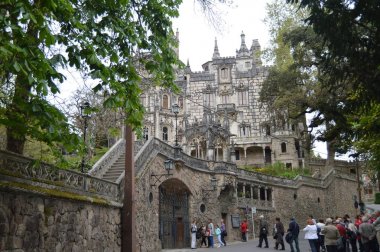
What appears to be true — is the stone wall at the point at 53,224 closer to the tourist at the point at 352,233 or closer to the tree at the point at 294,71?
the tourist at the point at 352,233

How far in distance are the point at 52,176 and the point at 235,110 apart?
46.8 meters

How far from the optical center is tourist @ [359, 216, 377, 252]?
14.1 m

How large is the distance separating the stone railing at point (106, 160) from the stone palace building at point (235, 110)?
2904 centimetres

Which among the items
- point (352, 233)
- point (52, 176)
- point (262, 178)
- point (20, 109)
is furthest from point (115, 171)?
point (262, 178)

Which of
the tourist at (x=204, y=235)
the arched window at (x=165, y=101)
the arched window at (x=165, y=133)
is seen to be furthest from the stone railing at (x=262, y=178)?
the arched window at (x=165, y=101)

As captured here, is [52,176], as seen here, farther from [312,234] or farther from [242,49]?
[242,49]

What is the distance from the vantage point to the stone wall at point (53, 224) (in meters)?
9.88

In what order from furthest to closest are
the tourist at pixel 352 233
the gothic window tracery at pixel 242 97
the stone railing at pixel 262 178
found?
the gothic window tracery at pixel 242 97 < the stone railing at pixel 262 178 < the tourist at pixel 352 233

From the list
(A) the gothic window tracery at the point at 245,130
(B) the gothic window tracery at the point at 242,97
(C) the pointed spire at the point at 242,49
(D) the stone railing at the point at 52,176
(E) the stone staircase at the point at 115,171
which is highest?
(C) the pointed spire at the point at 242,49

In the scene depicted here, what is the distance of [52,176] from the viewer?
39.8 feet

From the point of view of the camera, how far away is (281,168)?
4512cm

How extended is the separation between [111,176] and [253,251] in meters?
7.66

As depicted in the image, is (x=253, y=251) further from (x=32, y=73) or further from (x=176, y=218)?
(x=32, y=73)

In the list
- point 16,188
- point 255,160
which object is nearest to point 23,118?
point 16,188
